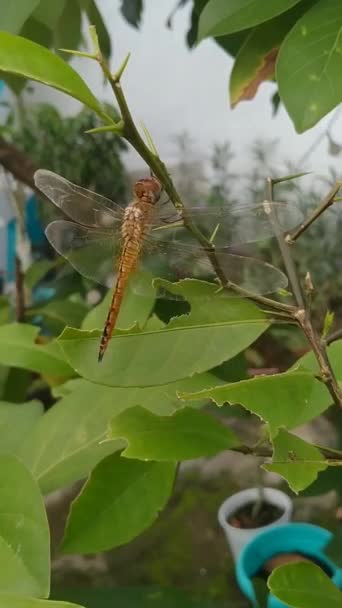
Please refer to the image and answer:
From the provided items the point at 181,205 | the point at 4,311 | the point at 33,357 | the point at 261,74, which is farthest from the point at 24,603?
the point at 4,311

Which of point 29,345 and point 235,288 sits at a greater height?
point 235,288

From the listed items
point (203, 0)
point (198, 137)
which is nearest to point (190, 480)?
point (203, 0)

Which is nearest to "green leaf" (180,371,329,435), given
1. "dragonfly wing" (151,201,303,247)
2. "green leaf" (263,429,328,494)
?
"green leaf" (263,429,328,494)

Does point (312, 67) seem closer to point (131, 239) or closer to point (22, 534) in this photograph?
point (131, 239)

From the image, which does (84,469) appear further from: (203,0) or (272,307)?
(203,0)

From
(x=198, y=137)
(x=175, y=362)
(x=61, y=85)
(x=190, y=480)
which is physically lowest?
(x=190, y=480)

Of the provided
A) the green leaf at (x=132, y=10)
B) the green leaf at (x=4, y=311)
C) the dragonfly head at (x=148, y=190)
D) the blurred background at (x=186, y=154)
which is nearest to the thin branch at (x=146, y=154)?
the dragonfly head at (x=148, y=190)

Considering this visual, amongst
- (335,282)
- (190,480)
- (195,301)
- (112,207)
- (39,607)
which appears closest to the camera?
(39,607)
